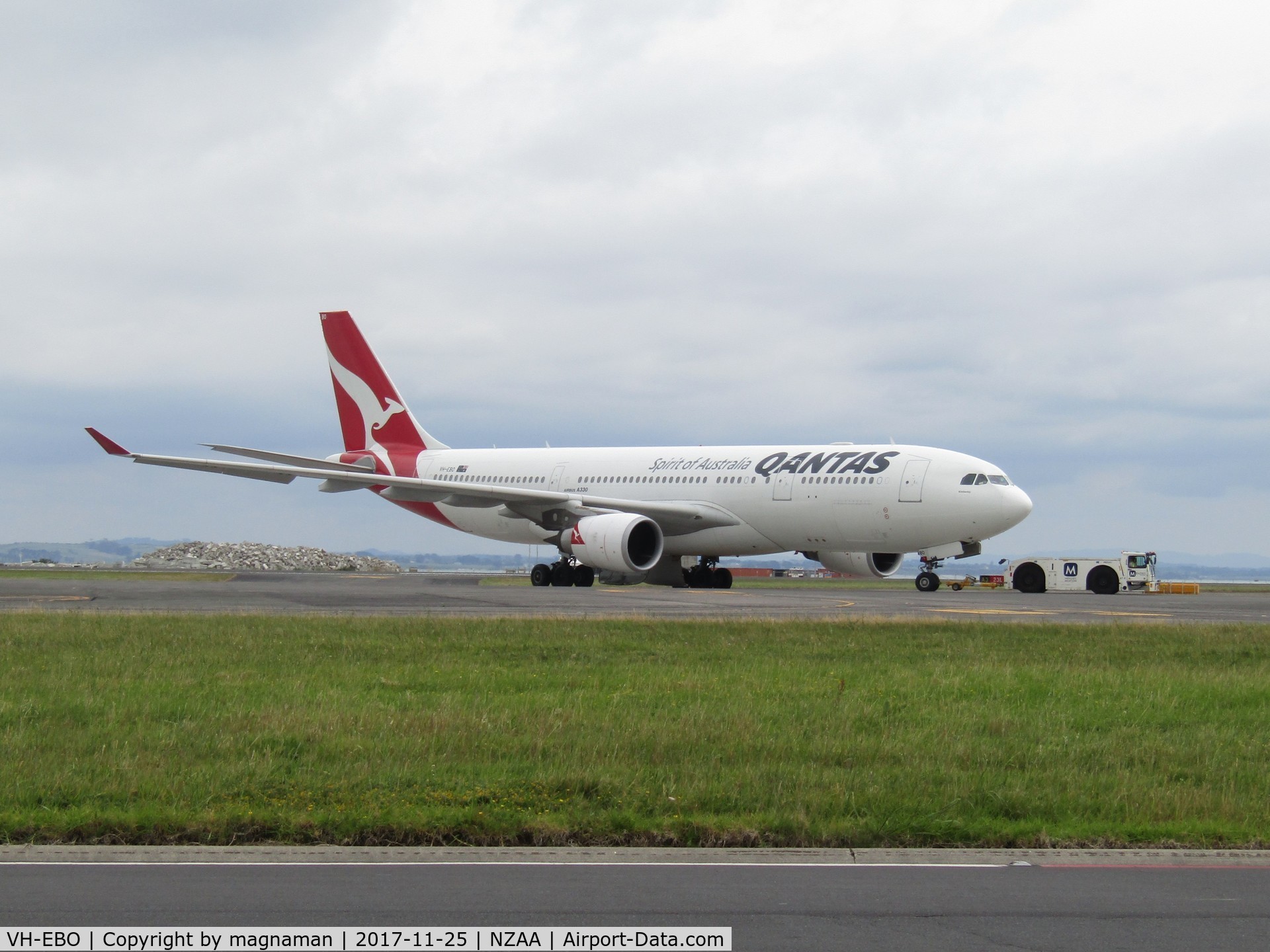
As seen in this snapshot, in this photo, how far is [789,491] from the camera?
3591cm

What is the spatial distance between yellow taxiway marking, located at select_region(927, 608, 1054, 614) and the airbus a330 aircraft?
708 centimetres

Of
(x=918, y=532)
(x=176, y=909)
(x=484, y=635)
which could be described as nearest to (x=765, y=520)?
(x=918, y=532)

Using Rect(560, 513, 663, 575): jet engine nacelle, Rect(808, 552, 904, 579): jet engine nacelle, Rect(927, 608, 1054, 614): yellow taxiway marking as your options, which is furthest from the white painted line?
Rect(808, 552, 904, 579): jet engine nacelle

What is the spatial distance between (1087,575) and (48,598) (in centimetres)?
3122

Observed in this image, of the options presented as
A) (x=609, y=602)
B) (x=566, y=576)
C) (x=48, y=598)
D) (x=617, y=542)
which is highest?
(x=617, y=542)

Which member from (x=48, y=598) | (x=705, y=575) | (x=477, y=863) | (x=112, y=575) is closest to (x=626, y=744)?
(x=477, y=863)

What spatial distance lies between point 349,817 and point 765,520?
29.5 meters

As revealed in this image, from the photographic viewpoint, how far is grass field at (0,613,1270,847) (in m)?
7.54

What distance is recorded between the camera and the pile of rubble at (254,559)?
72812 millimetres

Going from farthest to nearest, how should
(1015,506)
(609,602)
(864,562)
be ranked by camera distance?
(864,562) → (1015,506) → (609,602)

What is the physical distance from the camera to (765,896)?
19.9 feet

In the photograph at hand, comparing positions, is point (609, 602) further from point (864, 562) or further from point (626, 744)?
point (626, 744)

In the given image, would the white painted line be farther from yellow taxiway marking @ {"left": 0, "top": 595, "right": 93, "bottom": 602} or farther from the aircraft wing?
the aircraft wing

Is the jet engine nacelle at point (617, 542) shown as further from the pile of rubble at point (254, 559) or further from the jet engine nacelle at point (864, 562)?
the pile of rubble at point (254, 559)
